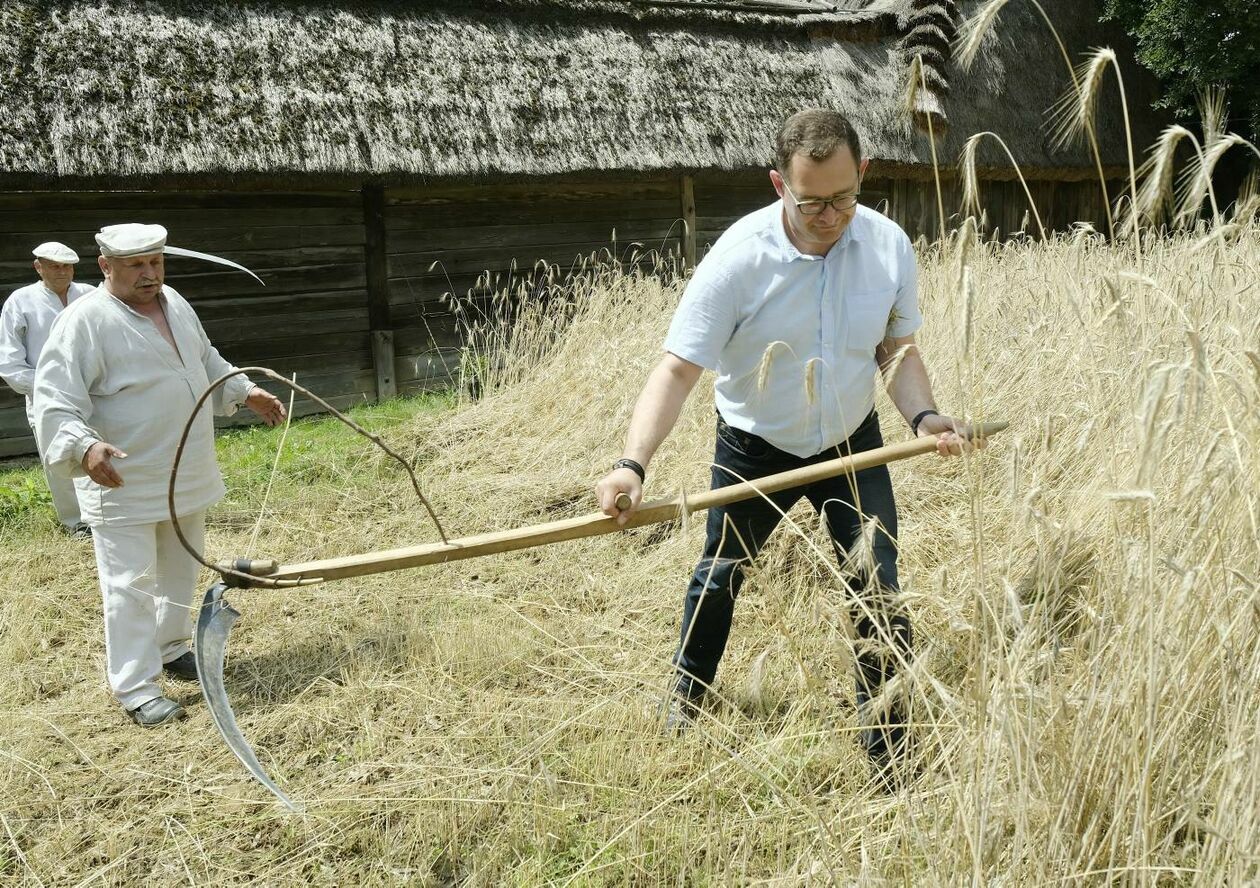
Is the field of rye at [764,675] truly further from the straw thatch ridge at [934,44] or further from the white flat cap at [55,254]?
the straw thatch ridge at [934,44]

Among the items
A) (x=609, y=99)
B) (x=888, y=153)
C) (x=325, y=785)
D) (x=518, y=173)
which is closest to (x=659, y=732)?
(x=325, y=785)

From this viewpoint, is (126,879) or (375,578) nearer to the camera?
(126,879)

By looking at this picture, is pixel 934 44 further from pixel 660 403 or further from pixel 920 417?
pixel 660 403

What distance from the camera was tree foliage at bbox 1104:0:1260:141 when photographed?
10602 mm

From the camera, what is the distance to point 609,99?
8227mm

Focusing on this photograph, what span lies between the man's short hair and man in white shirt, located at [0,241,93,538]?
412 centimetres

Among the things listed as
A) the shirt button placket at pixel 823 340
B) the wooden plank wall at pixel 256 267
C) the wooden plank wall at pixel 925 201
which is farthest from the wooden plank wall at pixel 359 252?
the shirt button placket at pixel 823 340

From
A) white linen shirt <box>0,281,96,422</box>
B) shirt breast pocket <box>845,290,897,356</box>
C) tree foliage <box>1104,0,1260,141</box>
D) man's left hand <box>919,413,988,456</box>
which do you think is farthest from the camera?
tree foliage <box>1104,0,1260,141</box>

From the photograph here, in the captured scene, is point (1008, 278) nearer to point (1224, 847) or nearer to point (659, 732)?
point (659, 732)

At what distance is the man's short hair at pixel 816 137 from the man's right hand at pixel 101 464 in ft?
6.65

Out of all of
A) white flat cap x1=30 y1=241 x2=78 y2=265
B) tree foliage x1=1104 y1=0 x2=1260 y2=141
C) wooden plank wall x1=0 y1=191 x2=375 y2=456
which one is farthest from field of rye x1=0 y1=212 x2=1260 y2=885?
tree foliage x1=1104 y1=0 x2=1260 y2=141

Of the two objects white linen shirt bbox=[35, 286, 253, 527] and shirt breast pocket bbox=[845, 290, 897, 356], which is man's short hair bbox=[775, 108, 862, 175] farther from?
white linen shirt bbox=[35, 286, 253, 527]

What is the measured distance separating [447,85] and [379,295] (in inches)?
67.5

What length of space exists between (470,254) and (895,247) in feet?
20.6
